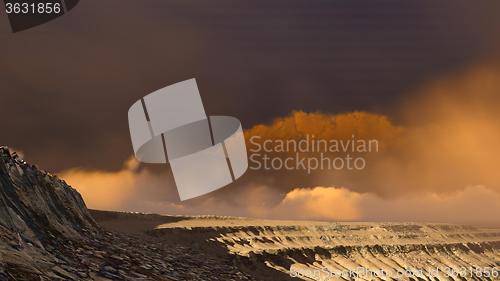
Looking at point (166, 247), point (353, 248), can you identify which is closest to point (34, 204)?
point (166, 247)

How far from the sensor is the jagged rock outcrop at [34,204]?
579 inches

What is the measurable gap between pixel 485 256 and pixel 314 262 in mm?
104809

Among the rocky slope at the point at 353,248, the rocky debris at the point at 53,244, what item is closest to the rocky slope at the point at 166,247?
the rocky debris at the point at 53,244

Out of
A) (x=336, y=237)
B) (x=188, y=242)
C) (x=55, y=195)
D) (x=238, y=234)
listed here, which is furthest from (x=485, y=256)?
(x=55, y=195)

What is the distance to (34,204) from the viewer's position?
59.1 feet

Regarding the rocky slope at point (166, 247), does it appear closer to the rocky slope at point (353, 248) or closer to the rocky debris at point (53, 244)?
the rocky debris at point (53, 244)

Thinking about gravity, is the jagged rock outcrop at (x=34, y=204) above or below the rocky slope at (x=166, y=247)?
above

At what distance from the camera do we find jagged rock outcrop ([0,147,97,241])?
1470 centimetres

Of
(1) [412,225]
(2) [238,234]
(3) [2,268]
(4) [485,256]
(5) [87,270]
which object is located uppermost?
(3) [2,268]

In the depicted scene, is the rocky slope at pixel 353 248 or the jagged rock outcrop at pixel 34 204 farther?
the rocky slope at pixel 353 248

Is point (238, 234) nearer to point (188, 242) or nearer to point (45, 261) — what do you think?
point (188, 242)

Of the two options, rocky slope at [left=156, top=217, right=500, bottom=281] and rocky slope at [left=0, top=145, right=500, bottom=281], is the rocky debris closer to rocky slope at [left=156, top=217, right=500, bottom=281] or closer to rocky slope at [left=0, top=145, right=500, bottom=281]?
rocky slope at [left=0, top=145, right=500, bottom=281]

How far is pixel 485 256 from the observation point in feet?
446

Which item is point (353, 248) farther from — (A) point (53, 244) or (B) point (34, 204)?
(A) point (53, 244)
